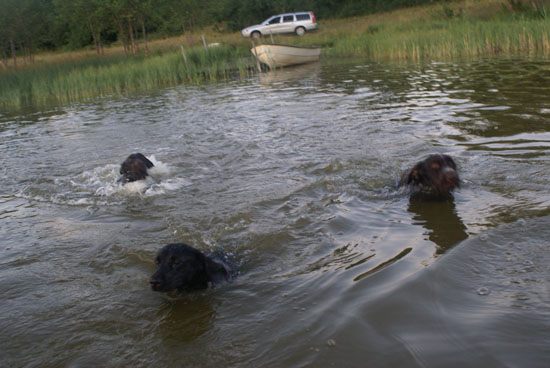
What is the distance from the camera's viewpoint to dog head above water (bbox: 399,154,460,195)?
5.00 meters

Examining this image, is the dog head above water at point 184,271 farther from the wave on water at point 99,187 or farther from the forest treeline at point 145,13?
the forest treeline at point 145,13

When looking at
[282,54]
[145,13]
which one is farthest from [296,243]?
[145,13]

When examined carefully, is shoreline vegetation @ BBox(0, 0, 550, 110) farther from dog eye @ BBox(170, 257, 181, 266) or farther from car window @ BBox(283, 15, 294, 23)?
dog eye @ BBox(170, 257, 181, 266)

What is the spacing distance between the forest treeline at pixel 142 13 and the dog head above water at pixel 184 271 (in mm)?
32515

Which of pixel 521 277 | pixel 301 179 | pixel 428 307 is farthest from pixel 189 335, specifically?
pixel 301 179

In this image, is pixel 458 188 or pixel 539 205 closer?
pixel 539 205

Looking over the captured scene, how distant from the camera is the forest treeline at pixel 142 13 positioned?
111ft

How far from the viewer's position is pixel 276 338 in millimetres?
2859

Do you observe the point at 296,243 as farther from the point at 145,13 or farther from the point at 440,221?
the point at 145,13

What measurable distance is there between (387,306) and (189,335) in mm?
1379

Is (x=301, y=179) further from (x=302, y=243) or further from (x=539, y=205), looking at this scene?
(x=539, y=205)

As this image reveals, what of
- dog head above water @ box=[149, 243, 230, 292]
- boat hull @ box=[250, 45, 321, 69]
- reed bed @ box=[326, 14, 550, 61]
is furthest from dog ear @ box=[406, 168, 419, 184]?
boat hull @ box=[250, 45, 321, 69]

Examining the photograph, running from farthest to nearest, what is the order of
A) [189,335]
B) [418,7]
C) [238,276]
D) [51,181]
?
[418,7]
[51,181]
[238,276]
[189,335]

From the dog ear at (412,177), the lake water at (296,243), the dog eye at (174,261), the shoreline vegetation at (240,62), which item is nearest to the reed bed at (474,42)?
the shoreline vegetation at (240,62)
